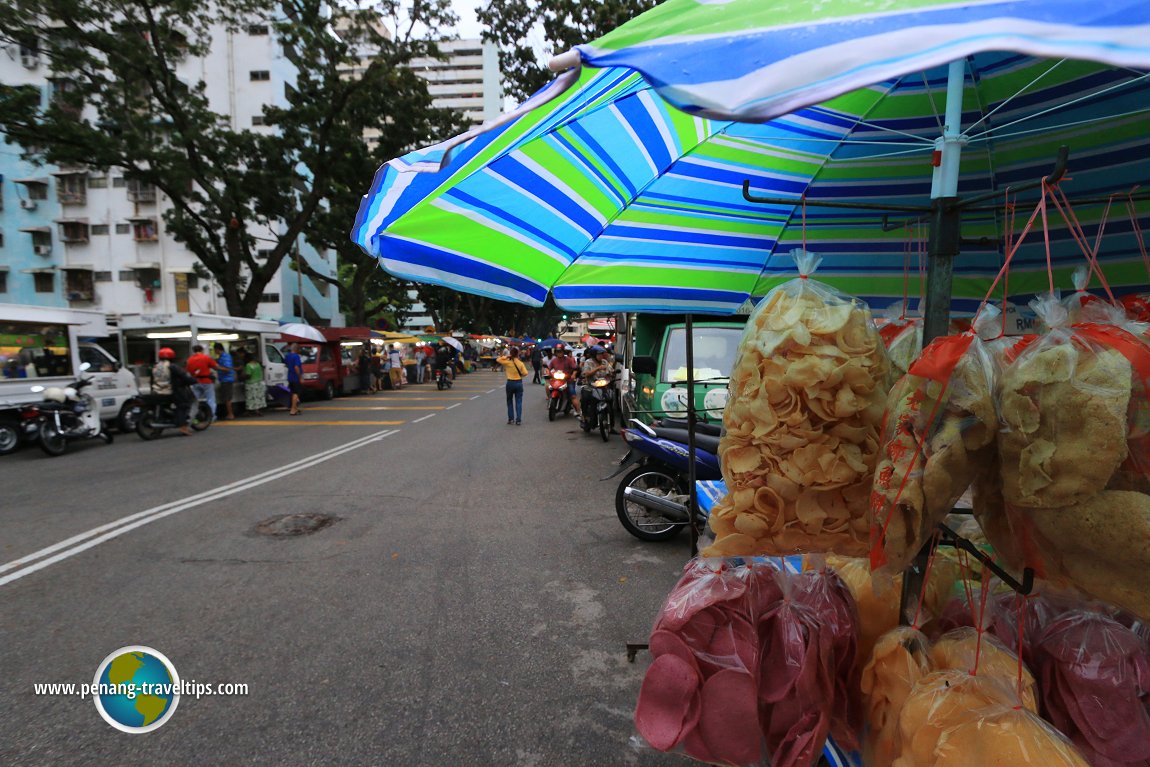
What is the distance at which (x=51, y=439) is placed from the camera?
33.0 ft

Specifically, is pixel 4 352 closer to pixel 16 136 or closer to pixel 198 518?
pixel 198 518

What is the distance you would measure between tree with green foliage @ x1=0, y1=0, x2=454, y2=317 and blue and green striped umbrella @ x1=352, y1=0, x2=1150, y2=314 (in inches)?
777

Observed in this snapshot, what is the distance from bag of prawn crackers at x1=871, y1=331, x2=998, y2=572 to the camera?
1.27 metres

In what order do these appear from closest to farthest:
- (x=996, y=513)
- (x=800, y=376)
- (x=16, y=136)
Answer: (x=996, y=513), (x=800, y=376), (x=16, y=136)

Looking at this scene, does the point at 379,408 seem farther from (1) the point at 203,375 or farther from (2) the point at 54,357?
(2) the point at 54,357

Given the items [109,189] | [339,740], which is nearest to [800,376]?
[339,740]

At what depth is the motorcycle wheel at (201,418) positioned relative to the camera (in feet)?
42.4

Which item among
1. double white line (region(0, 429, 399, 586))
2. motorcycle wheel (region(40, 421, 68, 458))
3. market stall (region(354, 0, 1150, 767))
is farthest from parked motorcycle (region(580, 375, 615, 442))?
motorcycle wheel (region(40, 421, 68, 458))

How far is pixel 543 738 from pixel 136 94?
21992mm

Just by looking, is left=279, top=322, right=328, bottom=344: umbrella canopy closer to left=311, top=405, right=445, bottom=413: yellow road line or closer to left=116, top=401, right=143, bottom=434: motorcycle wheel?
left=311, top=405, right=445, bottom=413: yellow road line

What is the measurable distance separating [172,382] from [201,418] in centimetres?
127

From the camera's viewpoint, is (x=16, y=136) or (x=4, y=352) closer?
(x=4, y=352)

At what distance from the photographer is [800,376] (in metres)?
1.54

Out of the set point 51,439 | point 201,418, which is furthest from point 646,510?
point 201,418
